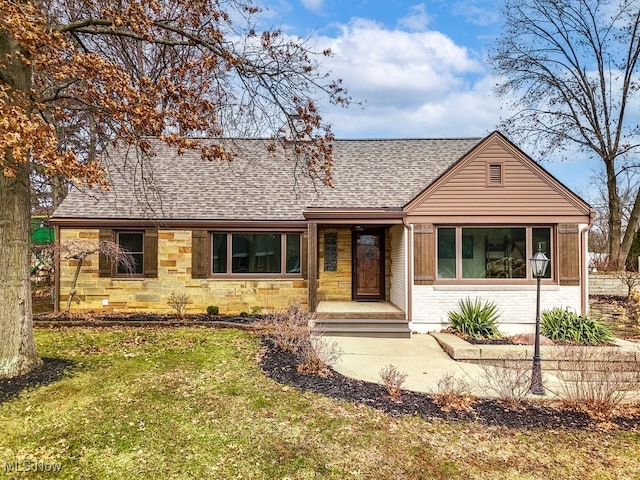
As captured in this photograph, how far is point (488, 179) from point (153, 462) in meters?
8.91

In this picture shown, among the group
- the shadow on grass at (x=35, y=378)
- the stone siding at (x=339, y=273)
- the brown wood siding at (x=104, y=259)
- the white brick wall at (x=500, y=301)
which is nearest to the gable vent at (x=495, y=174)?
the white brick wall at (x=500, y=301)

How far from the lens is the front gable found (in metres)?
9.45

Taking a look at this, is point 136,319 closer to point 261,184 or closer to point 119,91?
point 261,184

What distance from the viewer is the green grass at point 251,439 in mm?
3633

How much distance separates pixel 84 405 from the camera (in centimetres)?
473

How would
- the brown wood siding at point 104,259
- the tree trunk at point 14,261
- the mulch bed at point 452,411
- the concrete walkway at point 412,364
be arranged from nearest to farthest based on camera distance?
the mulch bed at point 452,411 < the tree trunk at point 14,261 < the concrete walkway at point 412,364 < the brown wood siding at point 104,259

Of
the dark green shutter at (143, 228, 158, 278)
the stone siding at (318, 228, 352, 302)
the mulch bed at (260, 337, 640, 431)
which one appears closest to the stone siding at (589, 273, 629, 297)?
the stone siding at (318, 228, 352, 302)

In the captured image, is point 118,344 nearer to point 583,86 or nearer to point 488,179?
point 488,179

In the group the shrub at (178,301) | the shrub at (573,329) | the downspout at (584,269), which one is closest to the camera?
the shrub at (573,329)

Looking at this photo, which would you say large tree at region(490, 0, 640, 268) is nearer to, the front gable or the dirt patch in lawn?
the front gable

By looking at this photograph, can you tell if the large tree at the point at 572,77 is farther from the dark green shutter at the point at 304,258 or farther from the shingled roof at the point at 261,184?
the dark green shutter at the point at 304,258

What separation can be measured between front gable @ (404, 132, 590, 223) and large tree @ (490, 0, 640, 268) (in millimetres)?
11426

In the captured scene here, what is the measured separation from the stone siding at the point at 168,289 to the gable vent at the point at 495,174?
6.39 m

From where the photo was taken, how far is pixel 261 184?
12773 millimetres
